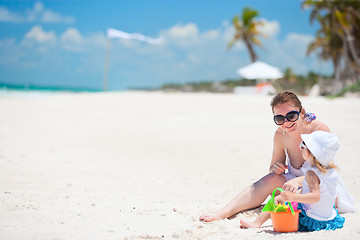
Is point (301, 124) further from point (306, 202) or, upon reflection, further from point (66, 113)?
point (66, 113)

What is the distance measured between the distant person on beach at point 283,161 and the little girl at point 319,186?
0.21 m

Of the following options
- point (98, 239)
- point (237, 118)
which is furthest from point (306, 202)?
point (237, 118)

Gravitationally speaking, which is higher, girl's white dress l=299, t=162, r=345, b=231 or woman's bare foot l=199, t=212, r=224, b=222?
girl's white dress l=299, t=162, r=345, b=231

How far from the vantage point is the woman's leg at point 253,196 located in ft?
11.1

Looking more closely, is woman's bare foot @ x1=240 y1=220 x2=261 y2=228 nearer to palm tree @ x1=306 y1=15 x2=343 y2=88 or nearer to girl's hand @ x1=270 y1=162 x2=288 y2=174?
girl's hand @ x1=270 y1=162 x2=288 y2=174

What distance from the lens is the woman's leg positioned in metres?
3.37

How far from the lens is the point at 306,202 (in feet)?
8.87

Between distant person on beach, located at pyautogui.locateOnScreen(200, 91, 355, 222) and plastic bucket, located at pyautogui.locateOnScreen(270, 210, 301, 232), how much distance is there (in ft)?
0.72

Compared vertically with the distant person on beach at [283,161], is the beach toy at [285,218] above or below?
below

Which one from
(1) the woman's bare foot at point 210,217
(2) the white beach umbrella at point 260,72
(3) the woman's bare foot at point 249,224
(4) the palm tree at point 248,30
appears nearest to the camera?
Answer: (3) the woman's bare foot at point 249,224

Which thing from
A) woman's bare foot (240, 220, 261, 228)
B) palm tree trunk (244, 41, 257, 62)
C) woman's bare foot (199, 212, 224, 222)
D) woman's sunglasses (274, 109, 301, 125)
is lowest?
woman's bare foot (199, 212, 224, 222)

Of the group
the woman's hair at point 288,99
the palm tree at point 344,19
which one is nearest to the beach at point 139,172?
the woman's hair at point 288,99

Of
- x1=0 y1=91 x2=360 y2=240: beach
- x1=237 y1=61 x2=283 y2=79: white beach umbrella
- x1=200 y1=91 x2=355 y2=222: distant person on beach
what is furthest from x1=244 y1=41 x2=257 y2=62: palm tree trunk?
x1=200 y1=91 x2=355 y2=222: distant person on beach

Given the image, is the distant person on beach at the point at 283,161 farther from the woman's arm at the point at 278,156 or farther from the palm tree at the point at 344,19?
the palm tree at the point at 344,19
